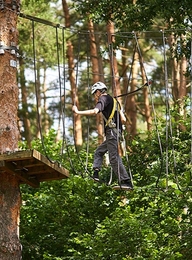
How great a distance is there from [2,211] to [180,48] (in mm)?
4830

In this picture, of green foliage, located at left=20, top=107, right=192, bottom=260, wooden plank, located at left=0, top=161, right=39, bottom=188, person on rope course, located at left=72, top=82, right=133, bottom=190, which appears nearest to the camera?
wooden plank, located at left=0, top=161, right=39, bottom=188

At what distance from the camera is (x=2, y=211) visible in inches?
276

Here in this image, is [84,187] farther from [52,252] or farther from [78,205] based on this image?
[52,252]

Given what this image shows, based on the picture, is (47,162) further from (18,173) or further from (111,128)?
(111,128)

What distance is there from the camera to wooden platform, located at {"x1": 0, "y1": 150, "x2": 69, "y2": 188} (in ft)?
21.3

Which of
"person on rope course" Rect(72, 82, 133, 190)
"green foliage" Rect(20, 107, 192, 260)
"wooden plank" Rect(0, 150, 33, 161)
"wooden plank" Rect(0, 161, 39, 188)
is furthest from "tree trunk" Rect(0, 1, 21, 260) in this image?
"green foliage" Rect(20, 107, 192, 260)

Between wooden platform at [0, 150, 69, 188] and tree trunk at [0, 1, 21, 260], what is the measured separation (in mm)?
175

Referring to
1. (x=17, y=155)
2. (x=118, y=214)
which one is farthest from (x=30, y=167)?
(x=118, y=214)

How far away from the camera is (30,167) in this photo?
7164 mm

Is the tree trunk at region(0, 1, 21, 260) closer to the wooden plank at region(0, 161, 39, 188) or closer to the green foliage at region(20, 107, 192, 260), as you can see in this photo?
the wooden plank at region(0, 161, 39, 188)

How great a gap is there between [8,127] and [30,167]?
1.59ft

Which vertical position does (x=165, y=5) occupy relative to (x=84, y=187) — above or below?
above

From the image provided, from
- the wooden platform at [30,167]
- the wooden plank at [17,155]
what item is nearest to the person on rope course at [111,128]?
the wooden platform at [30,167]

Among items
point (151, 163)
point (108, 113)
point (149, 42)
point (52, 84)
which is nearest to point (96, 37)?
point (149, 42)
